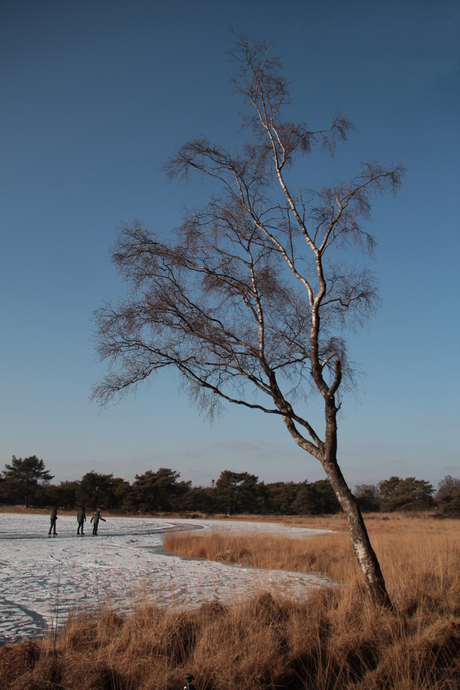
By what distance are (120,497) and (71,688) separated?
212 feet

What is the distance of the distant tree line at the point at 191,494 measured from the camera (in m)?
60.7

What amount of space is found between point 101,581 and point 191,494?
216 ft

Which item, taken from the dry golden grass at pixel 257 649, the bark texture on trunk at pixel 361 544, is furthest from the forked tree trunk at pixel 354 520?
the dry golden grass at pixel 257 649

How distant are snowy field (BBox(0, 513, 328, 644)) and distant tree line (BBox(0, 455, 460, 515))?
4722 centimetres

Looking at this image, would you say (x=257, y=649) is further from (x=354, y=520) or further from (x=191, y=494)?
(x=191, y=494)

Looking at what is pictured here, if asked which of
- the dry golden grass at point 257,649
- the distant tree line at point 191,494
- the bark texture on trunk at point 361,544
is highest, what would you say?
the bark texture on trunk at point 361,544

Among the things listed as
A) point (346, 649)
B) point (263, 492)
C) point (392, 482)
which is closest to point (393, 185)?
point (346, 649)

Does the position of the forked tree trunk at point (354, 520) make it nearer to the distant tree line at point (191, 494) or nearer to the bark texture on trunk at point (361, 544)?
the bark texture on trunk at point (361, 544)

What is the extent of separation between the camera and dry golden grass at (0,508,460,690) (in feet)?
12.6

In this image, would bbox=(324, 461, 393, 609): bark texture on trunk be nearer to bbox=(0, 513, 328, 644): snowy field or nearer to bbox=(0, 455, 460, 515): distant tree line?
bbox=(0, 513, 328, 644): snowy field

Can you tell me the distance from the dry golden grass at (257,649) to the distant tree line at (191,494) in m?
56.5

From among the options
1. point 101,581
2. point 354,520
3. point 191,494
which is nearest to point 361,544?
point 354,520

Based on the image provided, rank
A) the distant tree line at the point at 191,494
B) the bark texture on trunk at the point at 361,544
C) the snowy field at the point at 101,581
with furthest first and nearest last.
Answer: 1. the distant tree line at the point at 191,494
2. the snowy field at the point at 101,581
3. the bark texture on trunk at the point at 361,544

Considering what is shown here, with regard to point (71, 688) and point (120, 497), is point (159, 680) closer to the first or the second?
point (71, 688)
